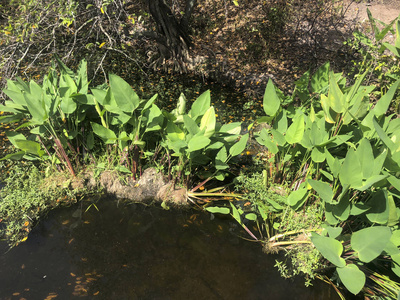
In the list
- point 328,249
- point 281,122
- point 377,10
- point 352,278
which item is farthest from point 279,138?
point 377,10

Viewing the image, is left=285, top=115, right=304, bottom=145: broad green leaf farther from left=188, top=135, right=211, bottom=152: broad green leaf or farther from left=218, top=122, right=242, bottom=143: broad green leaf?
left=188, top=135, right=211, bottom=152: broad green leaf

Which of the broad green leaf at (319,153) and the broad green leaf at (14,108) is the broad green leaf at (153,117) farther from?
the broad green leaf at (319,153)

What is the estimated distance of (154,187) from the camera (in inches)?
121

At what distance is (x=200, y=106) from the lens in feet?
9.31

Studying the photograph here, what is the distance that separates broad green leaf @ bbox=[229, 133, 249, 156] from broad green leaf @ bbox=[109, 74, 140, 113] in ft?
3.01

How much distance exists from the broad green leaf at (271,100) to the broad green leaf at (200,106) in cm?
52

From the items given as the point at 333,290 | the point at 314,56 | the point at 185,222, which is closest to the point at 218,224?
the point at 185,222

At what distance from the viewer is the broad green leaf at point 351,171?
189 cm

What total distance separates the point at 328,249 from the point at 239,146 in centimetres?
115

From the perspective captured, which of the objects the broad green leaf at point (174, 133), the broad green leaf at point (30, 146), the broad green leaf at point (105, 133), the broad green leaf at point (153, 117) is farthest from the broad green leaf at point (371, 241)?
the broad green leaf at point (30, 146)

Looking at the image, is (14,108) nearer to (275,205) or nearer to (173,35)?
(275,205)

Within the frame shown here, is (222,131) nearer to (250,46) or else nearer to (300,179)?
(300,179)

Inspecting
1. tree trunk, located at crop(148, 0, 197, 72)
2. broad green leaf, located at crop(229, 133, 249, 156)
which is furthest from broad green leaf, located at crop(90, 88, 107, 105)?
tree trunk, located at crop(148, 0, 197, 72)

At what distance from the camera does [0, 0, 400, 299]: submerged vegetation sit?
7.06 feet
